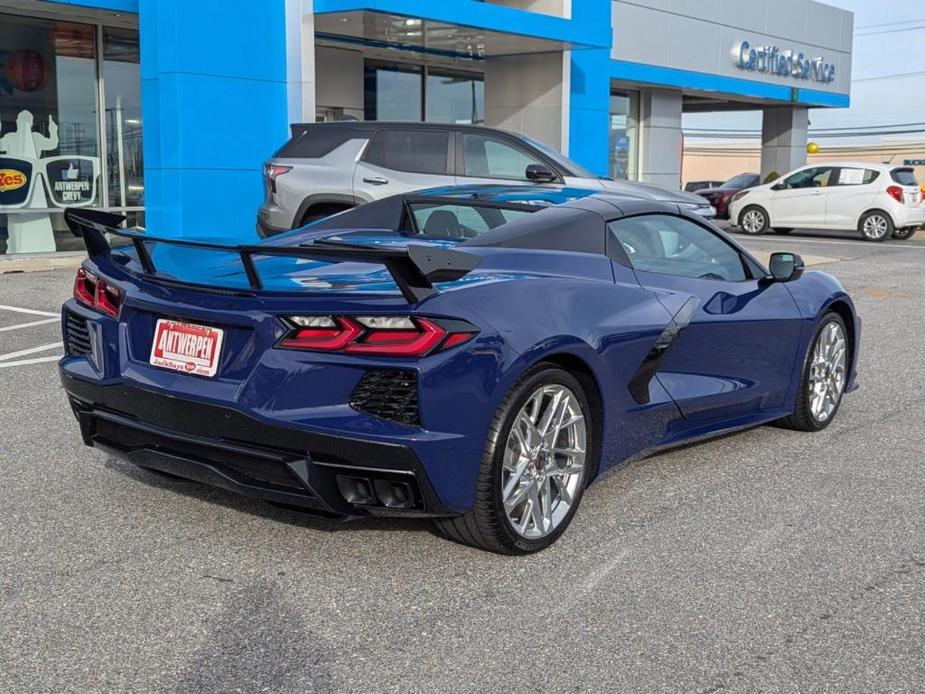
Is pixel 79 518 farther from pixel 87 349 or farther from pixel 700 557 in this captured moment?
pixel 700 557

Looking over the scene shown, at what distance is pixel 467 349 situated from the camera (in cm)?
378

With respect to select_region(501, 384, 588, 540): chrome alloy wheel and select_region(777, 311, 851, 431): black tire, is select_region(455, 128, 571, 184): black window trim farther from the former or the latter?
select_region(501, 384, 588, 540): chrome alloy wheel

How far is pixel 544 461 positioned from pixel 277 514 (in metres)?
1.14

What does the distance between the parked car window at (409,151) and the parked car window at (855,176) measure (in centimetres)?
1406

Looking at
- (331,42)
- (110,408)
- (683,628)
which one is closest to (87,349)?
(110,408)

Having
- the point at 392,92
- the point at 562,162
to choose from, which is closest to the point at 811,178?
the point at 392,92

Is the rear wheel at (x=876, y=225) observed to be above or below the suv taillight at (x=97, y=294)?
below

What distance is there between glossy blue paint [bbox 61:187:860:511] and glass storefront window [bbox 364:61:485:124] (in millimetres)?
17310

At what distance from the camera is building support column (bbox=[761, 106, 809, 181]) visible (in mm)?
34406

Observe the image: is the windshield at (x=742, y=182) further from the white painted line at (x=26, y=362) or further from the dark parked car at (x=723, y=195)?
the white painted line at (x=26, y=362)

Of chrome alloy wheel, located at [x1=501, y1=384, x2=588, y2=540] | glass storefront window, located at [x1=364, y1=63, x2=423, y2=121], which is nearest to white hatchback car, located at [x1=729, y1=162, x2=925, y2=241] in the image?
glass storefront window, located at [x1=364, y1=63, x2=423, y2=121]

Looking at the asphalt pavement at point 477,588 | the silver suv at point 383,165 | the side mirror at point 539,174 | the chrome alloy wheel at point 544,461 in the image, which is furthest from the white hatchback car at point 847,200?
the chrome alloy wheel at point 544,461

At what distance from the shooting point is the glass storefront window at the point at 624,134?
2770cm

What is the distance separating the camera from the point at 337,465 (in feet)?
12.2
